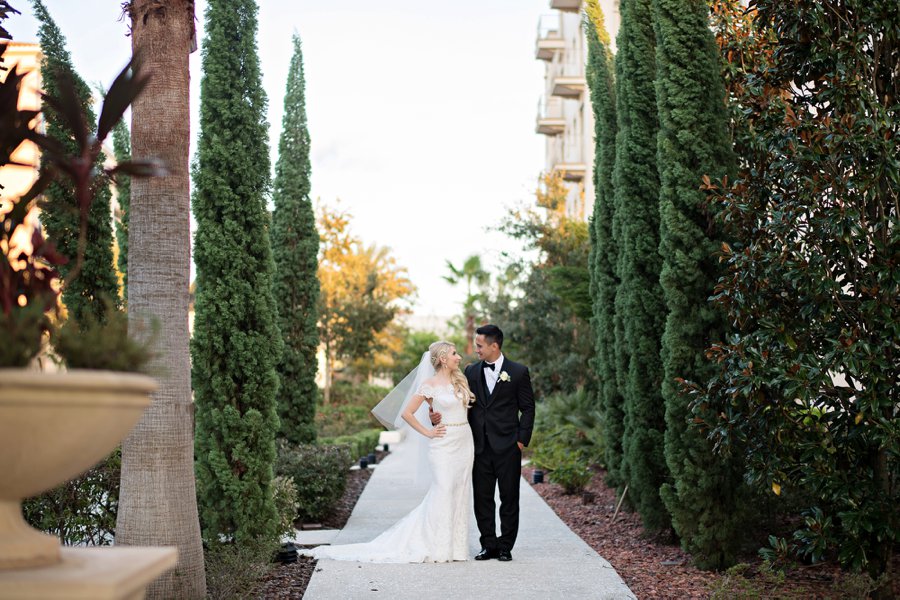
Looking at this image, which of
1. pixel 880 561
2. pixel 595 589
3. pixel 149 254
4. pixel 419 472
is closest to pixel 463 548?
pixel 419 472

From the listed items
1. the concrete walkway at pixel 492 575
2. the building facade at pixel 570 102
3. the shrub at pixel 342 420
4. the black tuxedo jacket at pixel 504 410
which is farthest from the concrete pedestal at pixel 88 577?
the building facade at pixel 570 102

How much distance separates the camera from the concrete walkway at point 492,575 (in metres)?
7.16

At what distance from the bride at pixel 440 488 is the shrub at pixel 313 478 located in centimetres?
193

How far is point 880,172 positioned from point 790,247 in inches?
32.3

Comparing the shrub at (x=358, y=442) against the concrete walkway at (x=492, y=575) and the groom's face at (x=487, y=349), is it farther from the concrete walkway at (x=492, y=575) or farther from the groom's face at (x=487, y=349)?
the groom's face at (x=487, y=349)

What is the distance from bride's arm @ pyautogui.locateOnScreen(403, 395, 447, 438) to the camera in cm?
896

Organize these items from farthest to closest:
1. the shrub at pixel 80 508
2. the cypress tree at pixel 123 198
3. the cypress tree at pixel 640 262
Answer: the cypress tree at pixel 123 198 → the cypress tree at pixel 640 262 → the shrub at pixel 80 508

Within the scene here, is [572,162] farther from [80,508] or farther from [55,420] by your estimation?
[55,420]

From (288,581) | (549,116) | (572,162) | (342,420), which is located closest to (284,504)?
(288,581)

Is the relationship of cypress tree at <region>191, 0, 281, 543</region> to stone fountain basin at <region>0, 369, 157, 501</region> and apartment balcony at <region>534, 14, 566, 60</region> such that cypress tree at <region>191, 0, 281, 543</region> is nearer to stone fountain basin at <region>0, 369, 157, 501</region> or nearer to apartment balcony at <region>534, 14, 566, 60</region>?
stone fountain basin at <region>0, 369, 157, 501</region>

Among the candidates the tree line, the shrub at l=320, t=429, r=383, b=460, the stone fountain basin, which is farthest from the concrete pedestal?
the shrub at l=320, t=429, r=383, b=460

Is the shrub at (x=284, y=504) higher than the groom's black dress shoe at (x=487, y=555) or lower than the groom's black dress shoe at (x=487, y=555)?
higher

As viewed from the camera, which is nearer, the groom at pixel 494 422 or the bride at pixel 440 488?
the bride at pixel 440 488

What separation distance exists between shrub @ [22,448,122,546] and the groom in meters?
3.05
